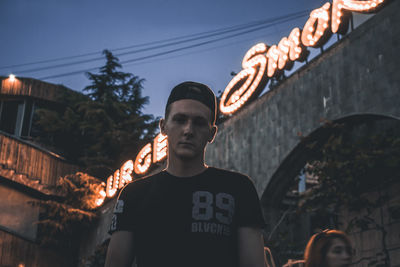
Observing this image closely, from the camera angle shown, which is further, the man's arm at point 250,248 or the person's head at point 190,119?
the person's head at point 190,119

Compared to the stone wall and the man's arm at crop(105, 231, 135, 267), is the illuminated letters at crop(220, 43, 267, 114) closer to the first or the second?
the stone wall

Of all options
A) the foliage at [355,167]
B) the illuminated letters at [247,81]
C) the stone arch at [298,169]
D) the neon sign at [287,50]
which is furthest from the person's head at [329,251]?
the illuminated letters at [247,81]

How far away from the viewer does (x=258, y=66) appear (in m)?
12.5

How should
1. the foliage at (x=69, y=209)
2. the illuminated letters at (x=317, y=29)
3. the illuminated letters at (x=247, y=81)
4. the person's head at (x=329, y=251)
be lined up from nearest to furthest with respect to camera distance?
the person's head at (x=329, y=251) < the illuminated letters at (x=317, y=29) < the illuminated letters at (x=247, y=81) < the foliage at (x=69, y=209)

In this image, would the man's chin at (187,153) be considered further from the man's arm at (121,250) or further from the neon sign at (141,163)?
the neon sign at (141,163)

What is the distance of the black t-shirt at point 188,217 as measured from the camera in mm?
1935

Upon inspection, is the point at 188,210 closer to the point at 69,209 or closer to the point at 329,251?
the point at 329,251

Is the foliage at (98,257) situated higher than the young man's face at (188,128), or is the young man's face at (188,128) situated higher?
the young man's face at (188,128)

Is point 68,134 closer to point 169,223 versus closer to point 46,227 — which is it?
point 46,227

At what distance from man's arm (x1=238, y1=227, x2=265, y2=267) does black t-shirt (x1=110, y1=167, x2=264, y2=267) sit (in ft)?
0.09

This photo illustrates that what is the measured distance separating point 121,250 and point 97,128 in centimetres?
2382

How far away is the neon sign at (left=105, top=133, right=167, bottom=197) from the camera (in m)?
17.0

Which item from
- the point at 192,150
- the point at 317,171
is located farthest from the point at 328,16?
the point at 192,150

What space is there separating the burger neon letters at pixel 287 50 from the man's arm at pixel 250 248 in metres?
7.74
